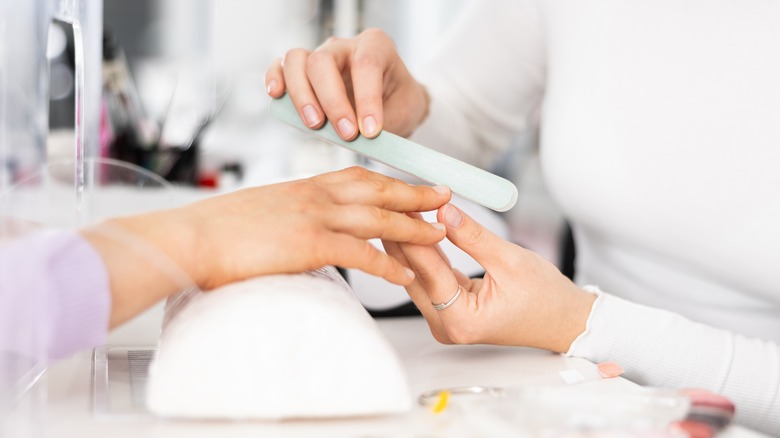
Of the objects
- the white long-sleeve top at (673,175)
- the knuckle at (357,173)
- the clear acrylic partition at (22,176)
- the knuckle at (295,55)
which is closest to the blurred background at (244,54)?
the white long-sleeve top at (673,175)

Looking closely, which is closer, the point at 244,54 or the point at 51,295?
the point at 51,295

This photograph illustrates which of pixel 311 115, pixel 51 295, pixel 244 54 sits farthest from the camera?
pixel 244 54

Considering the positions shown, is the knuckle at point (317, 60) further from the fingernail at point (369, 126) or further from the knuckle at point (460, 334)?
the knuckle at point (460, 334)

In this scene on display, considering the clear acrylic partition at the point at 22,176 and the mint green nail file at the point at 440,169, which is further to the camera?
the mint green nail file at the point at 440,169

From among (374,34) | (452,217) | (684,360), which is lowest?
(684,360)

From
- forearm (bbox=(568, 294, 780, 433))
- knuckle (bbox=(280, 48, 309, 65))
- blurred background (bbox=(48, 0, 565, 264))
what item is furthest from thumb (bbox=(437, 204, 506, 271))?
blurred background (bbox=(48, 0, 565, 264))

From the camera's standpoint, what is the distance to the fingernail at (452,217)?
52 cm

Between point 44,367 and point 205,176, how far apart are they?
1569 millimetres

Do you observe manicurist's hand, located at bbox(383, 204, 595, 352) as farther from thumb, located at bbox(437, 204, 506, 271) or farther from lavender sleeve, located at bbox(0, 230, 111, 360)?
lavender sleeve, located at bbox(0, 230, 111, 360)

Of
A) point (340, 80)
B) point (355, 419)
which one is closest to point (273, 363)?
point (355, 419)

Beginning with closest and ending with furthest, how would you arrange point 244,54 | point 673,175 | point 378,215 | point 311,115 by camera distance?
point 378,215
point 311,115
point 673,175
point 244,54

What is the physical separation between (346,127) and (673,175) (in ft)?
1.14

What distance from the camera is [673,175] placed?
720 millimetres

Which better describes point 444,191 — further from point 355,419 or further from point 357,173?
point 355,419
